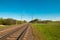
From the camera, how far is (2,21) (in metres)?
85.7

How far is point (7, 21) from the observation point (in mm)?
86688

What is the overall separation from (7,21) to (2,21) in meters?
Answer: 3.23
